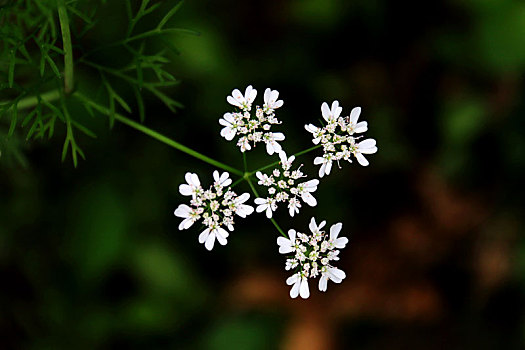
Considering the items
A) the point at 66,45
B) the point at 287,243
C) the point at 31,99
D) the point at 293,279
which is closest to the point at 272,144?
the point at 287,243

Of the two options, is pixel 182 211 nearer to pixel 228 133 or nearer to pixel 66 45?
pixel 228 133

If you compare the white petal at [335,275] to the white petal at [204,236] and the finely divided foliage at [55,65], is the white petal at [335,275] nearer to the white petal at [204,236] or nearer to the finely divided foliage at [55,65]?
the white petal at [204,236]

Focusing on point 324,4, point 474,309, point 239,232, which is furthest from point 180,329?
point 324,4

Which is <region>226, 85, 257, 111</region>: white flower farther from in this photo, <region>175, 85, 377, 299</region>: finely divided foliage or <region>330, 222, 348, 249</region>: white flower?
<region>330, 222, 348, 249</region>: white flower

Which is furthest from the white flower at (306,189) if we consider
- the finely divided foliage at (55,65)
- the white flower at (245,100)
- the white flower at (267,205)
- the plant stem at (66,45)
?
the plant stem at (66,45)

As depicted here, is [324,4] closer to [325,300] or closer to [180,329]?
[325,300]

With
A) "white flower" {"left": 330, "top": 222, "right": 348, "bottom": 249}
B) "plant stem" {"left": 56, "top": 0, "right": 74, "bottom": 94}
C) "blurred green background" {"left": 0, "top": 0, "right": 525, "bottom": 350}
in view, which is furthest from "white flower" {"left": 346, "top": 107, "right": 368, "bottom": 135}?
"blurred green background" {"left": 0, "top": 0, "right": 525, "bottom": 350}
